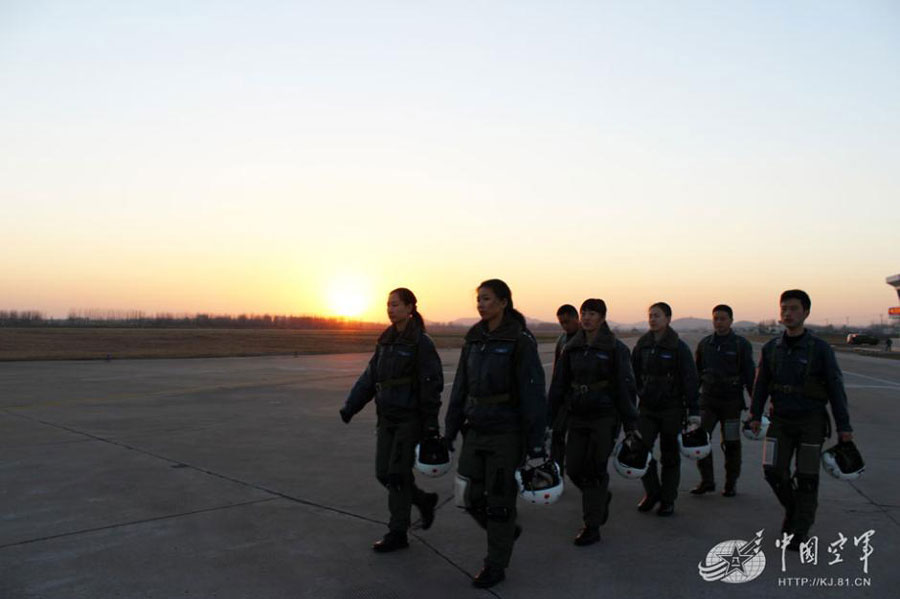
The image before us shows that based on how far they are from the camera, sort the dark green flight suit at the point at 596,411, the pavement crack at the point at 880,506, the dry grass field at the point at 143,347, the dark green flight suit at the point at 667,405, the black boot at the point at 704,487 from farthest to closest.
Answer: the dry grass field at the point at 143,347 → the black boot at the point at 704,487 → the dark green flight suit at the point at 667,405 → the pavement crack at the point at 880,506 → the dark green flight suit at the point at 596,411

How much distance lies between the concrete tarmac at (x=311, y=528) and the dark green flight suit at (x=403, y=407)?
1.43 ft

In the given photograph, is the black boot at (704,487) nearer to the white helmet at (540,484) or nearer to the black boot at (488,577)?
the white helmet at (540,484)

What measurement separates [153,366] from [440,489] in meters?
20.5

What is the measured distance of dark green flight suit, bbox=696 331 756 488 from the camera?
6.61m

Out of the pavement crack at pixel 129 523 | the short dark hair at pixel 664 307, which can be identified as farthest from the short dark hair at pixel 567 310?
the pavement crack at pixel 129 523

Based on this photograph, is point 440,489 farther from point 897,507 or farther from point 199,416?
point 199,416

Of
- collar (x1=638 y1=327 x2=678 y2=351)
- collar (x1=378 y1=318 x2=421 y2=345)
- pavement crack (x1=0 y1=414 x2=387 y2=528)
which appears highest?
collar (x1=378 y1=318 x2=421 y2=345)

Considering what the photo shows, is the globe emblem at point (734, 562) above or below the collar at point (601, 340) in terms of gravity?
below

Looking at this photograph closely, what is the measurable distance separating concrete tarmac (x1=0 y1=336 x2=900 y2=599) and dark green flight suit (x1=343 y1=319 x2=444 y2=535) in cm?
43

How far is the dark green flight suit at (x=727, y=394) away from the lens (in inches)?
260

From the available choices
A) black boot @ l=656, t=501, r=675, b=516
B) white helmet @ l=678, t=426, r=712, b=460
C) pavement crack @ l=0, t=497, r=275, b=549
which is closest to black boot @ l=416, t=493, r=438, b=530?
pavement crack @ l=0, t=497, r=275, b=549

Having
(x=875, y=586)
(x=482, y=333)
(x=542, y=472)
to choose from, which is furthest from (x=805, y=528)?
(x=482, y=333)

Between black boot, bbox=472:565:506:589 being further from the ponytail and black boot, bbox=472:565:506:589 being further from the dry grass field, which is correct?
the dry grass field

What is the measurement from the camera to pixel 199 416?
11.4 metres
